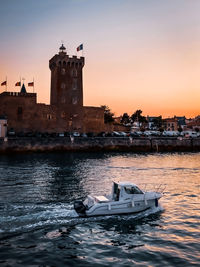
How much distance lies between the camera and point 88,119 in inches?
3280

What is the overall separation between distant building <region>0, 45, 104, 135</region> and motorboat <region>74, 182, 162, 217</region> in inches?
2257

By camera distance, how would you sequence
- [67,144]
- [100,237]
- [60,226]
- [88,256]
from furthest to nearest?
[67,144]
[60,226]
[100,237]
[88,256]

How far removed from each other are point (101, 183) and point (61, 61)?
188 feet

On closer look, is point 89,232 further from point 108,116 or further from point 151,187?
point 108,116

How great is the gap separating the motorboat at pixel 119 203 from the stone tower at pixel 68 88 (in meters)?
61.8

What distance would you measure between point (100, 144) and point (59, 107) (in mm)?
18670

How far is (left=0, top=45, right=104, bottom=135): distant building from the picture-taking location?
2803 inches

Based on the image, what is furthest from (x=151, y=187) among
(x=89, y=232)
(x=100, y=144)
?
(x=100, y=144)

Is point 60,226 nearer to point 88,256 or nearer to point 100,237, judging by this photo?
point 100,237

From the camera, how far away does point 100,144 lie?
218 ft

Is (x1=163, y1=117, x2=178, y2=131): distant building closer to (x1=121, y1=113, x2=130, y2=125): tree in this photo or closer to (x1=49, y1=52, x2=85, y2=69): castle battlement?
(x1=121, y1=113, x2=130, y2=125): tree

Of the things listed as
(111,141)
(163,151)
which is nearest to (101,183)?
(111,141)

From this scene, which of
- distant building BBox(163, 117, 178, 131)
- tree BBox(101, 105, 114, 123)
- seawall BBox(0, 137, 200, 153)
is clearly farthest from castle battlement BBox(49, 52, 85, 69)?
distant building BBox(163, 117, 178, 131)

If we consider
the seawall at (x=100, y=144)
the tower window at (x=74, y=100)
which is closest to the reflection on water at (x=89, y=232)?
the seawall at (x=100, y=144)
